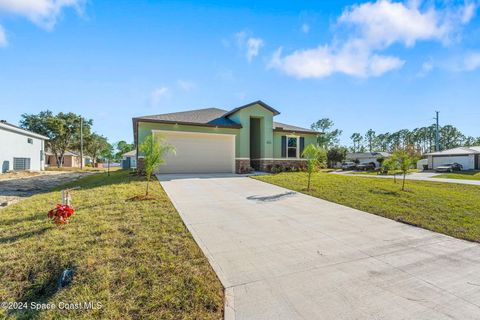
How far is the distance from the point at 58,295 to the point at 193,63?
39.7 feet

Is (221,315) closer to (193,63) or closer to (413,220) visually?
(413,220)

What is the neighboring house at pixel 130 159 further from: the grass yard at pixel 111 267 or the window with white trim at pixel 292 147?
the grass yard at pixel 111 267

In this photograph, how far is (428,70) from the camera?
12984 millimetres

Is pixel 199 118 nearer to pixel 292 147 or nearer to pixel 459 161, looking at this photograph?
pixel 292 147

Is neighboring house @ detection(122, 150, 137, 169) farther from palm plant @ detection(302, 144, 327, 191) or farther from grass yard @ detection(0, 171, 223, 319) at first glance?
grass yard @ detection(0, 171, 223, 319)

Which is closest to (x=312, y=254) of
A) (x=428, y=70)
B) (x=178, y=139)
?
(x=178, y=139)

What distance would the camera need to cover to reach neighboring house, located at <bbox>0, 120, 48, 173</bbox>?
64.1 feet

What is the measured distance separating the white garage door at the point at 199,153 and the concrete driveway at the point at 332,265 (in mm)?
8591

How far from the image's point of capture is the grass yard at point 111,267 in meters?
2.77

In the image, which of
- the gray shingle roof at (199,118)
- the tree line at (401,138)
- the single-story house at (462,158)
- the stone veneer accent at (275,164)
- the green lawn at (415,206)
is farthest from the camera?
the tree line at (401,138)

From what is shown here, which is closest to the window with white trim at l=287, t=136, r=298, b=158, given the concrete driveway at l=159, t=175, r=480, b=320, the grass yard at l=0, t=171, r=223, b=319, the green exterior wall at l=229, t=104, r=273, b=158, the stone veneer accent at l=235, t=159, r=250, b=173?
the green exterior wall at l=229, t=104, r=273, b=158

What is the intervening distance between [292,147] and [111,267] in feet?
54.4

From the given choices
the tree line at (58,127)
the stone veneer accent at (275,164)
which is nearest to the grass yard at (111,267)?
the stone veneer accent at (275,164)

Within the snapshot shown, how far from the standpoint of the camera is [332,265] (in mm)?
3838
